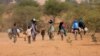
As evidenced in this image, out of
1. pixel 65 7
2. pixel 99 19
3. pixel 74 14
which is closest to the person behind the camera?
pixel 99 19

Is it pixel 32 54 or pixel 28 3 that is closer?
pixel 32 54

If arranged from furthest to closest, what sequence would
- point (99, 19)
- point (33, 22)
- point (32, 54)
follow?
point (33, 22), point (99, 19), point (32, 54)

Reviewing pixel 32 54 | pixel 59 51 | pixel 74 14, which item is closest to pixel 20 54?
pixel 32 54

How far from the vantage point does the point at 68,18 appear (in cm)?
4912

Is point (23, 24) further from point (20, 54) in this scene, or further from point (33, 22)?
point (20, 54)

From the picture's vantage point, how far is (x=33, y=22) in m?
26.6

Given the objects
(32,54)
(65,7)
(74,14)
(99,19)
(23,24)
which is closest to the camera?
(32,54)

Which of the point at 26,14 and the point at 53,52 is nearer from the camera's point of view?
the point at 53,52

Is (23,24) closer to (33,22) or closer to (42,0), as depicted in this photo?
(33,22)

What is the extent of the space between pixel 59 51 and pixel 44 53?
950 millimetres

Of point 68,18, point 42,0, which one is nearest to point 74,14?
point 68,18

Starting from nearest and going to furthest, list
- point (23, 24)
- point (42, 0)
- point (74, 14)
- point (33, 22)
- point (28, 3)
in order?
1. point (33, 22)
2. point (74, 14)
3. point (23, 24)
4. point (28, 3)
5. point (42, 0)

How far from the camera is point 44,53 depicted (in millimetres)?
18672

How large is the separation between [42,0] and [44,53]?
274ft
